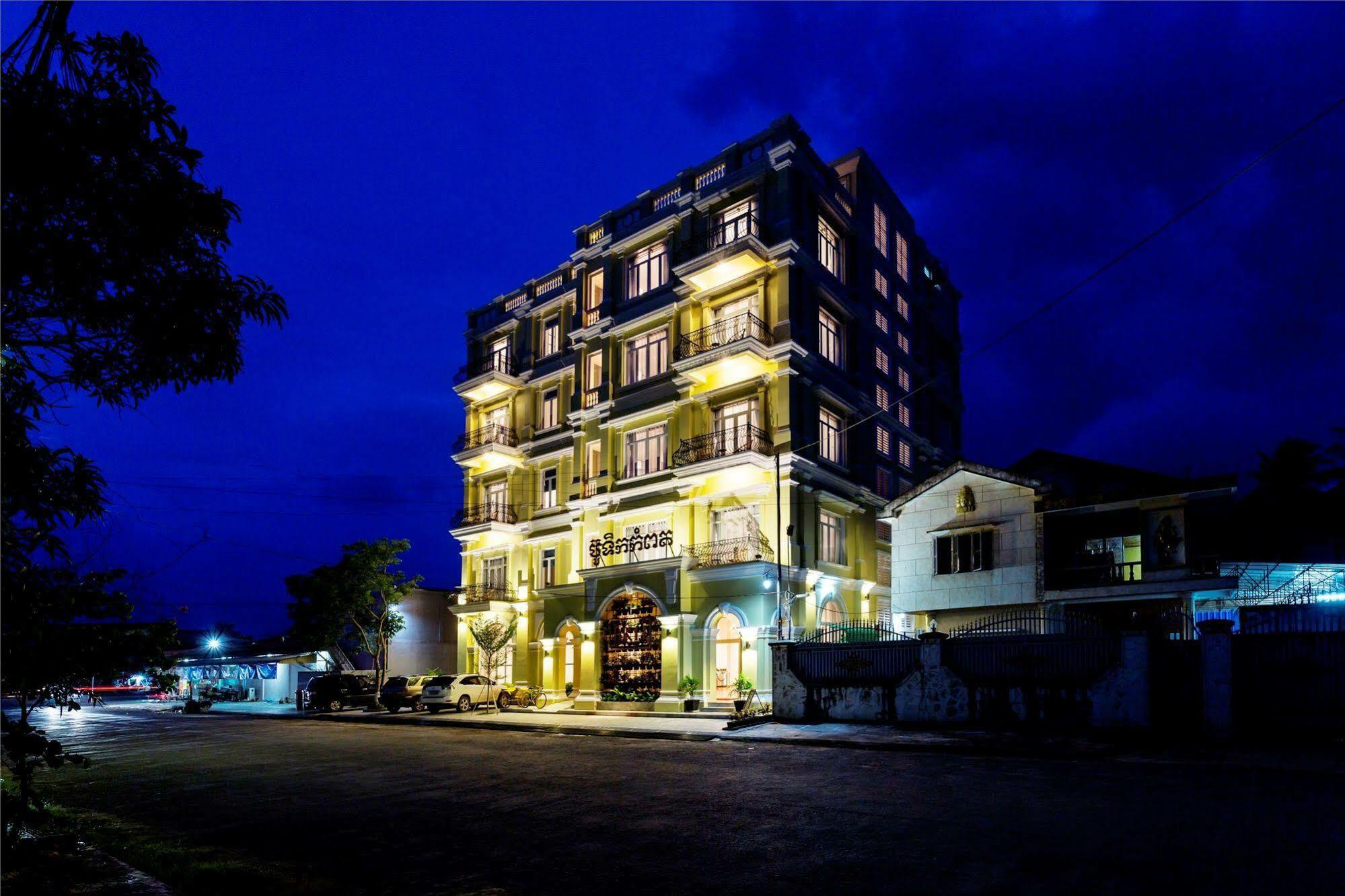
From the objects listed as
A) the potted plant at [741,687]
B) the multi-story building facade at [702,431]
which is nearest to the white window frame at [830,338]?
the multi-story building facade at [702,431]

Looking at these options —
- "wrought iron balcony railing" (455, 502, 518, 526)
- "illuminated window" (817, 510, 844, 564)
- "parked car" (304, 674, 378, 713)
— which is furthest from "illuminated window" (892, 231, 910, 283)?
"parked car" (304, 674, 378, 713)

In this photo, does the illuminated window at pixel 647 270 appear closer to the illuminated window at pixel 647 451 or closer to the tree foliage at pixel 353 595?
the illuminated window at pixel 647 451

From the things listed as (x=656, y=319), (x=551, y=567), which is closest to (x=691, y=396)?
(x=656, y=319)

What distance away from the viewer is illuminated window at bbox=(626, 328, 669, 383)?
38594mm

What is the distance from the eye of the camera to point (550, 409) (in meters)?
45.7

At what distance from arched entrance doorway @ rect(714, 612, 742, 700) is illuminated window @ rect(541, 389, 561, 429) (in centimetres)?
1537

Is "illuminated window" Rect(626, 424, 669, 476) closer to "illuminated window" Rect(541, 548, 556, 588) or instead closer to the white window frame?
the white window frame

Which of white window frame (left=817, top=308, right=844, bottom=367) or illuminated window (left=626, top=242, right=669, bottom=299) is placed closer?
white window frame (left=817, top=308, right=844, bottom=367)

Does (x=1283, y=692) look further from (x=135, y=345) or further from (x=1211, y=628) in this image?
(x=135, y=345)

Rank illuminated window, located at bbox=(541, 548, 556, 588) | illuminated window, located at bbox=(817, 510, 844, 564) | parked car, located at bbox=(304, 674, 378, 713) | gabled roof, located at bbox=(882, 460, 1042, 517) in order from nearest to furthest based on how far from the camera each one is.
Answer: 1. gabled roof, located at bbox=(882, 460, 1042, 517)
2. illuminated window, located at bbox=(817, 510, 844, 564)
3. parked car, located at bbox=(304, 674, 378, 713)
4. illuminated window, located at bbox=(541, 548, 556, 588)

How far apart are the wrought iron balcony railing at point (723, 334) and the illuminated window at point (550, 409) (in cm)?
1044

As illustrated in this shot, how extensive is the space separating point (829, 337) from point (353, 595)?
25766mm

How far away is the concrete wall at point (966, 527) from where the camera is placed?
1171 inches

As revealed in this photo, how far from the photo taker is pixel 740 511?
113 feet
